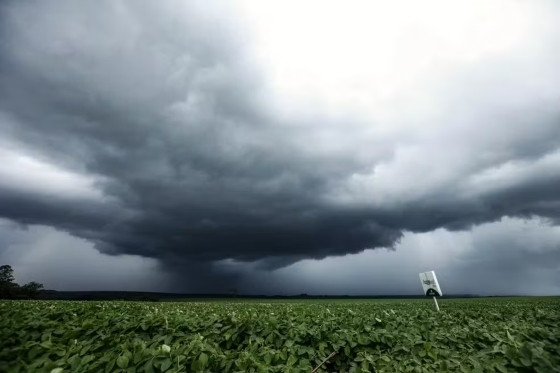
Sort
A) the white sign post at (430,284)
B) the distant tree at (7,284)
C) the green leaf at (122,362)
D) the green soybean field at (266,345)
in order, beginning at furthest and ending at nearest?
the distant tree at (7,284)
the white sign post at (430,284)
the green soybean field at (266,345)
the green leaf at (122,362)

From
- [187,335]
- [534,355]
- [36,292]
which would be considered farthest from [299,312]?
[36,292]

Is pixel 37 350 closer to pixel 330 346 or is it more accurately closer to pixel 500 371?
pixel 330 346

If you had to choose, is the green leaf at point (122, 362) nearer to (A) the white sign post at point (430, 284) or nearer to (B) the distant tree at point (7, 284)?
(A) the white sign post at point (430, 284)

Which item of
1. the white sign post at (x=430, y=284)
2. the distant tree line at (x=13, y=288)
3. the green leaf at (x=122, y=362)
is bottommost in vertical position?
the green leaf at (x=122, y=362)

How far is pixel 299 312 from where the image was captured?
8.26m

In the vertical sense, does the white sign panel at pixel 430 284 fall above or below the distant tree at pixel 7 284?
below

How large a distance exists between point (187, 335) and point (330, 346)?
8.32 ft

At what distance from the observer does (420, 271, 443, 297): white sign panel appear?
48.1ft

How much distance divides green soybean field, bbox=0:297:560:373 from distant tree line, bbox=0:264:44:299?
122565 millimetres

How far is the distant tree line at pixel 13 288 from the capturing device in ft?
329

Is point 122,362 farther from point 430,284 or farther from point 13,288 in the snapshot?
point 13,288

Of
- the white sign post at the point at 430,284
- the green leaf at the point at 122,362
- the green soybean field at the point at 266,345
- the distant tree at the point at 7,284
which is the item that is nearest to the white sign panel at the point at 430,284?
the white sign post at the point at 430,284

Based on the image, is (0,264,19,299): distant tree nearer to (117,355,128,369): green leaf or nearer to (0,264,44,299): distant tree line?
(0,264,44,299): distant tree line

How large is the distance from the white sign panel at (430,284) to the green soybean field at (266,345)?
7661mm
